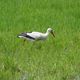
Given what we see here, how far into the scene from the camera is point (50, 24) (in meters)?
12.7

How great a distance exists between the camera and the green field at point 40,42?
8438 millimetres

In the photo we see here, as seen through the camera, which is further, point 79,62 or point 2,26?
point 2,26

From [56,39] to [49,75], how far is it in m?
2.78

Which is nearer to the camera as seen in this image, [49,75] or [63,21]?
[49,75]

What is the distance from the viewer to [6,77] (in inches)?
315

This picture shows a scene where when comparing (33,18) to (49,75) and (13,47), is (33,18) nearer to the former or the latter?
(13,47)

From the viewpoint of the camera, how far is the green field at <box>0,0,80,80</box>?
27.7 feet

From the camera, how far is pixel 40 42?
10844 millimetres

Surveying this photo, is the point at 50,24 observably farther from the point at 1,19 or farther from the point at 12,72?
the point at 12,72

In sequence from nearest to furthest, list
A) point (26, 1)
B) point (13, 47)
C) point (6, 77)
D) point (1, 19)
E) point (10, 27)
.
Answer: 1. point (6, 77)
2. point (13, 47)
3. point (10, 27)
4. point (1, 19)
5. point (26, 1)

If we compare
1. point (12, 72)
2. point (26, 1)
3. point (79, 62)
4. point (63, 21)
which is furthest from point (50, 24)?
point (12, 72)

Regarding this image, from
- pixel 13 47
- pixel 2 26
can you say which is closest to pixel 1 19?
pixel 2 26

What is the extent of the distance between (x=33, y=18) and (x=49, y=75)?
16.9 ft

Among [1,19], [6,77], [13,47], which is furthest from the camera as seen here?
[1,19]
